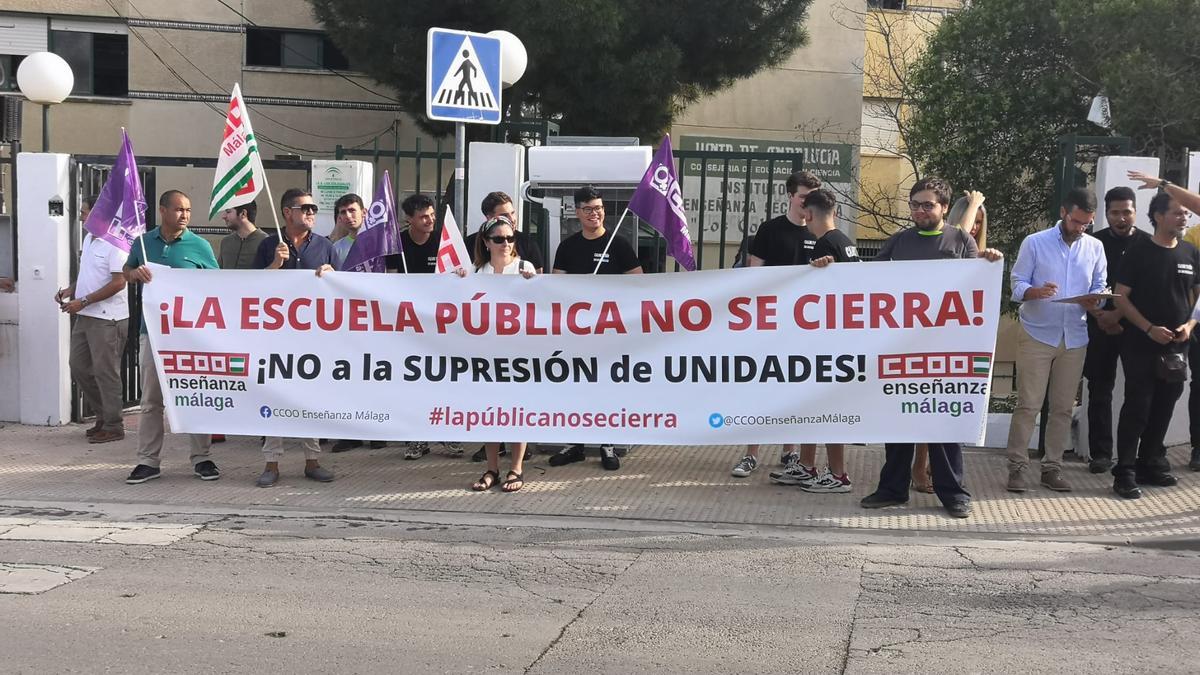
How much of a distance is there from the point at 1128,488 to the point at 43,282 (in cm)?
858

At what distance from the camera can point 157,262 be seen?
317 inches

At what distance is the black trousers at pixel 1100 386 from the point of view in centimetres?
809

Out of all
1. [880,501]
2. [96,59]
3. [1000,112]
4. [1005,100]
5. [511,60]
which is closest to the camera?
[880,501]

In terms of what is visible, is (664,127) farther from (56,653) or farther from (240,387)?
(56,653)

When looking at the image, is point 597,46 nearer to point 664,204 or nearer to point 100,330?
point 100,330

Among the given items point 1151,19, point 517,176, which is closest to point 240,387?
point 517,176

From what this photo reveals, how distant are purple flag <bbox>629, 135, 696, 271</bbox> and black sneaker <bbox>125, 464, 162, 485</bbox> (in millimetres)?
3699

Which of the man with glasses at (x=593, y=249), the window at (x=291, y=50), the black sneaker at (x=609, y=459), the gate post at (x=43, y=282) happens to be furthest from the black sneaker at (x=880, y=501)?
the window at (x=291, y=50)

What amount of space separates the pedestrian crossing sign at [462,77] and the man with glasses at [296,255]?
1227 millimetres

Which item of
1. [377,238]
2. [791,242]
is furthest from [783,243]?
[377,238]

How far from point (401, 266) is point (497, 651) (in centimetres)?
443

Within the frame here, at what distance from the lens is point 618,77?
19.0 m

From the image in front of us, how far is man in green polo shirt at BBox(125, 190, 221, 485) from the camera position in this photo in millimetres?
8031

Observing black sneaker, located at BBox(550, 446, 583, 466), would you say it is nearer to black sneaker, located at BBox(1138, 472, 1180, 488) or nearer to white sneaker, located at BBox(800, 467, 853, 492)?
white sneaker, located at BBox(800, 467, 853, 492)
